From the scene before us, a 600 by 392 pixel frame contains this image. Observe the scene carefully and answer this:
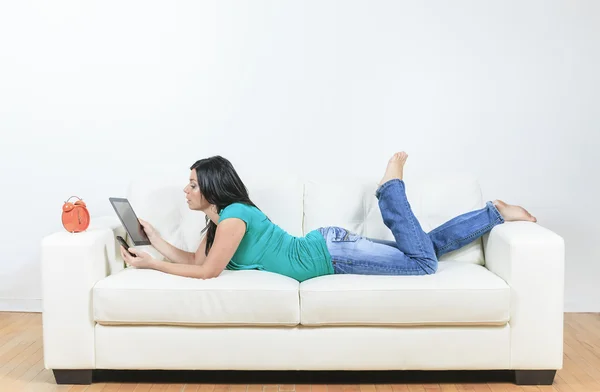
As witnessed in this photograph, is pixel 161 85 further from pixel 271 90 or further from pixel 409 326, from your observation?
pixel 409 326

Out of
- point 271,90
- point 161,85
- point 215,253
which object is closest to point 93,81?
point 161,85

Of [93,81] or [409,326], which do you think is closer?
[409,326]

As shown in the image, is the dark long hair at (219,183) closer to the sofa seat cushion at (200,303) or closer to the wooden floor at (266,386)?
the sofa seat cushion at (200,303)

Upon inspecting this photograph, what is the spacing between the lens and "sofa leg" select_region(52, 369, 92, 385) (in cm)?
289

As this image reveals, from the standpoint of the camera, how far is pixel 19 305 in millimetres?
4242

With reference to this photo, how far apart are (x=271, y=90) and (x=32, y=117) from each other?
4.56 ft

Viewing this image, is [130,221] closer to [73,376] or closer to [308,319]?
[73,376]

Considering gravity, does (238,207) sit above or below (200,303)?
above

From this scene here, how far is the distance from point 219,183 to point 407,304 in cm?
93

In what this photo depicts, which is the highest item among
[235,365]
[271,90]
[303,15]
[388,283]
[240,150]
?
[303,15]

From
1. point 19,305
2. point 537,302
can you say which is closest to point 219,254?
point 537,302

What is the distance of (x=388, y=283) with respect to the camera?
2799mm

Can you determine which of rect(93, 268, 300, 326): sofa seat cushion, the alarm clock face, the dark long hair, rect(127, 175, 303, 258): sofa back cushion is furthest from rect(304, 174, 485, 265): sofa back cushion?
the alarm clock face

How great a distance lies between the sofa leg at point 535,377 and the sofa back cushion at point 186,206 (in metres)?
1.15
